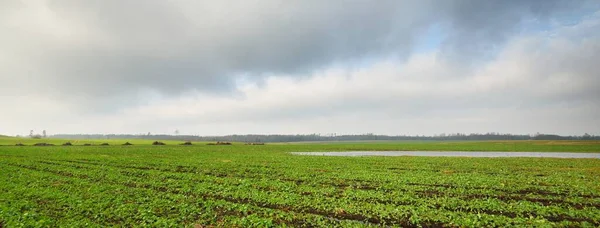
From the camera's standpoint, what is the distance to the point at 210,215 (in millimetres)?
16906

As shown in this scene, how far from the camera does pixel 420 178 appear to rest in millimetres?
30141

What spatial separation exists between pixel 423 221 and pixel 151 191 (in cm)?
1916

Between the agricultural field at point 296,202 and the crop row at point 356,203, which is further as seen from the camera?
the crop row at point 356,203

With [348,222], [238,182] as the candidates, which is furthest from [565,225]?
[238,182]

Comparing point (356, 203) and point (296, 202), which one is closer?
point (356, 203)

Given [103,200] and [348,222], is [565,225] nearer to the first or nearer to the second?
[348,222]

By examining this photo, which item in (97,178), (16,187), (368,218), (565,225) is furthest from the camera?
(97,178)

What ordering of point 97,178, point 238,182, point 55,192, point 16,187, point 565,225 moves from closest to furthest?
point 565,225 → point 55,192 → point 16,187 → point 238,182 → point 97,178

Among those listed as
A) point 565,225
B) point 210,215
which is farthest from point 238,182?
point 565,225

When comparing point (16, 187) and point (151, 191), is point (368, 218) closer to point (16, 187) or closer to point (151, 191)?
point (151, 191)

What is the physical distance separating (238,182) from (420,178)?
17739mm

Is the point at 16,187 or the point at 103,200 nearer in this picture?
the point at 103,200

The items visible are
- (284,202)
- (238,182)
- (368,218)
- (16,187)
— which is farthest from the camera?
(238,182)

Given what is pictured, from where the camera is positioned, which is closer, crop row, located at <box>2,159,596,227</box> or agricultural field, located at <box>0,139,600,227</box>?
agricultural field, located at <box>0,139,600,227</box>
